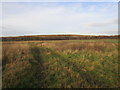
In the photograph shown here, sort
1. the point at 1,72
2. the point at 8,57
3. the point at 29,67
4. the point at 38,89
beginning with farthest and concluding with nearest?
the point at 8,57 < the point at 29,67 < the point at 1,72 < the point at 38,89

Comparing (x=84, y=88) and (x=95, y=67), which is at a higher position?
(x=95, y=67)

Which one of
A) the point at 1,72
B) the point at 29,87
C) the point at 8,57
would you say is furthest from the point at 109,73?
the point at 8,57

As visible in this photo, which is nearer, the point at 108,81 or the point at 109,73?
the point at 108,81

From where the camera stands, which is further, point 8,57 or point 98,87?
point 8,57

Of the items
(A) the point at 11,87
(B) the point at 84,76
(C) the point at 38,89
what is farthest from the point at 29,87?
(B) the point at 84,76

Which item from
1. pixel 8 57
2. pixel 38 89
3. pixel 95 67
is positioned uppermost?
pixel 8 57

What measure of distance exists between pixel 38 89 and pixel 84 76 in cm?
264

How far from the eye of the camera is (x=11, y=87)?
5367 millimetres

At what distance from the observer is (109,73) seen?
675 centimetres

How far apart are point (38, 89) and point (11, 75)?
2118mm

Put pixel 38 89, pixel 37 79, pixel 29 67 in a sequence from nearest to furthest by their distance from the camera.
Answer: pixel 38 89, pixel 37 79, pixel 29 67

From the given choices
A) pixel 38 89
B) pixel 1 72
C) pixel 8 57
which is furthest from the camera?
pixel 8 57

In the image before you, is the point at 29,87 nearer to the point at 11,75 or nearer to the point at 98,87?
the point at 11,75

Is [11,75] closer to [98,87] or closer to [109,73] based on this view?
[98,87]
